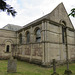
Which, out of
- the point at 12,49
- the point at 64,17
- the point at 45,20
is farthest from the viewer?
the point at 12,49

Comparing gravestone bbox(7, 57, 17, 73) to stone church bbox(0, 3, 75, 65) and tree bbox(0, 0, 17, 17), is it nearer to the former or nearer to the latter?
stone church bbox(0, 3, 75, 65)

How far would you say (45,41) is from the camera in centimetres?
1123

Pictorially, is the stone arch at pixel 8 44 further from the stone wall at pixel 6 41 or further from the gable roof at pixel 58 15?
the gable roof at pixel 58 15

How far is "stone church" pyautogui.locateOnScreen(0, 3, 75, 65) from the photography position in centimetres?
1152

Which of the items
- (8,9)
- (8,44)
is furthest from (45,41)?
(8,44)

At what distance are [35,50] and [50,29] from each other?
440 centimetres

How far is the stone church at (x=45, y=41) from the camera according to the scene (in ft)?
37.8

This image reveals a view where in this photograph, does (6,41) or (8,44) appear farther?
(8,44)

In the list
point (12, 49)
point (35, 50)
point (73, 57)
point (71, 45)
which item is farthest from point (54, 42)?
point (12, 49)

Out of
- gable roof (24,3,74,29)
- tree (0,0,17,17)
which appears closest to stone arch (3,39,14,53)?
gable roof (24,3,74,29)

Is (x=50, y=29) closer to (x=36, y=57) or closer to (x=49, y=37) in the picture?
(x=49, y=37)

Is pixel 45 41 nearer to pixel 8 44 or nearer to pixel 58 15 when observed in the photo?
pixel 58 15

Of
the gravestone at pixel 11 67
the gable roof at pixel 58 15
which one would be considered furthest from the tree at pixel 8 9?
the gable roof at pixel 58 15

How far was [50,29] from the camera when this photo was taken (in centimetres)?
1219
